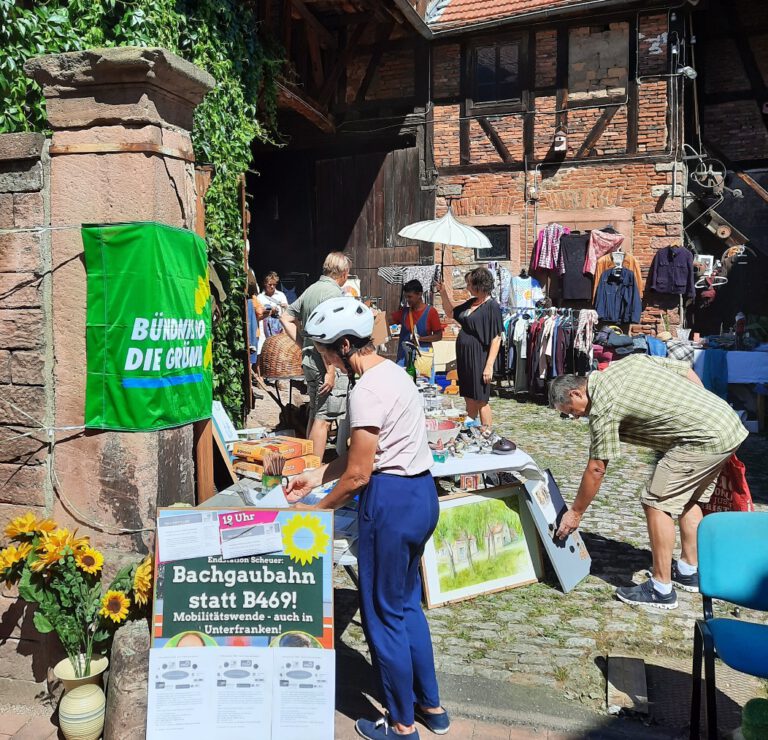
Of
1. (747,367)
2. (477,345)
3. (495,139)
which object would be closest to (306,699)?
(477,345)

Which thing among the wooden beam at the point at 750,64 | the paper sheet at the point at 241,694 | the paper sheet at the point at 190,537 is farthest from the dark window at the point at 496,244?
the paper sheet at the point at 241,694

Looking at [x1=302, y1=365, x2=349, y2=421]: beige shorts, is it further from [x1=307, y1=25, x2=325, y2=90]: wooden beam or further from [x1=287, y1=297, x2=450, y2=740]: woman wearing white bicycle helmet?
[x1=307, y1=25, x2=325, y2=90]: wooden beam

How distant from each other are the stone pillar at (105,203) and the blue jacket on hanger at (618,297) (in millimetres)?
10638

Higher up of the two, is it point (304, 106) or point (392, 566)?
point (304, 106)

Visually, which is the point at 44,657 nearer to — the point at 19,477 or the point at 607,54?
the point at 19,477

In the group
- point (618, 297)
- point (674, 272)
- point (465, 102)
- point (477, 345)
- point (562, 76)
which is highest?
point (562, 76)

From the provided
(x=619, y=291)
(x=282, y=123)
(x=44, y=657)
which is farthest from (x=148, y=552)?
(x=282, y=123)

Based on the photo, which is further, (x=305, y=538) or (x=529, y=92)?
(x=529, y=92)

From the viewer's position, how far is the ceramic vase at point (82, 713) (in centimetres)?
292

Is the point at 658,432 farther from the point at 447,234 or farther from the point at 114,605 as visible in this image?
the point at 447,234

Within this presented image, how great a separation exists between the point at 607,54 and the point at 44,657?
519 inches

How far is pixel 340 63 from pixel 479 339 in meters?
8.23

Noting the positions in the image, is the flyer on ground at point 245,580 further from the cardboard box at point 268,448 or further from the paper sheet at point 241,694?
the cardboard box at point 268,448

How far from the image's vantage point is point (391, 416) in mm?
2844
